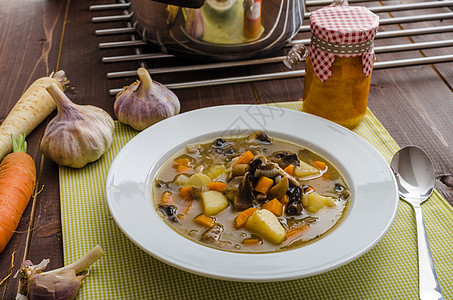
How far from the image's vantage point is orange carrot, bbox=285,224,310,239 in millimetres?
1069

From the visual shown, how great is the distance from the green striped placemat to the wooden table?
0.21 feet

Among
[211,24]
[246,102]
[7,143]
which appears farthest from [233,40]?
[7,143]

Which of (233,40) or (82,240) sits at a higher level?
(233,40)

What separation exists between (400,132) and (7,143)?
108 centimetres

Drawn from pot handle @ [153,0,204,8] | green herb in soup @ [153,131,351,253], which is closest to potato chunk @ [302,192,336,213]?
green herb in soup @ [153,131,351,253]

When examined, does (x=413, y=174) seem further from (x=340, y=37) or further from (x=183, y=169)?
(x=183, y=169)

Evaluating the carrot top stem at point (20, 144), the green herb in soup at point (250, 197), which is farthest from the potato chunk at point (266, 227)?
the carrot top stem at point (20, 144)

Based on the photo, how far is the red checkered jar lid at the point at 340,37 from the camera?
1346 mm

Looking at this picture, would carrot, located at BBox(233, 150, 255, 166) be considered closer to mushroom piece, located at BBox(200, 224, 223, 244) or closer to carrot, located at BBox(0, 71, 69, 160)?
mushroom piece, located at BBox(200, 224, 223, 244)

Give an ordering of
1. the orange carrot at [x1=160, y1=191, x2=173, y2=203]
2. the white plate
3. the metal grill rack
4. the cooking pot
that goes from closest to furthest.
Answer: the white plate, the orange carrot at [x1=160, y1=191, x2=173, y2=203], the cooking pot, the metal grill rack

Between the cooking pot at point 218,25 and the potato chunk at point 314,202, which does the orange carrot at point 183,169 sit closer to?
the potato chunk at point 314,202

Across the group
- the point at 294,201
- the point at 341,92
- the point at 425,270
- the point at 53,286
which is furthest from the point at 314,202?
the point at 53,286

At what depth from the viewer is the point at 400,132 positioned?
1.51 m

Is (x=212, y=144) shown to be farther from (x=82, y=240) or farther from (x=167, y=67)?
(x=167, y=67)
